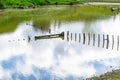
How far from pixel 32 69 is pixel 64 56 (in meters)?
7.88

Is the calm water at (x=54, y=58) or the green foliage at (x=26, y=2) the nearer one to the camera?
the calm water at (x=54, y=58)

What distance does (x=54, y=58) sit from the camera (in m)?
42.8

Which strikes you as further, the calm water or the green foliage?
the green foliage

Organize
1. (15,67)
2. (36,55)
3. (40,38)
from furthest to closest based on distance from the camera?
(40,38)
(36,55)
(15,67)

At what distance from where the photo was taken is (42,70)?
3694cm

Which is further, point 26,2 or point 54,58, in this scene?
point 26,2

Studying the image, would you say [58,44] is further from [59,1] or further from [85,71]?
[59,1]

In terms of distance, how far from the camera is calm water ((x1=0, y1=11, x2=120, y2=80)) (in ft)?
117

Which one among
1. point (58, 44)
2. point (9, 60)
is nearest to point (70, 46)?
point (58, 44)

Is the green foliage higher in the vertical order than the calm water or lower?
lower

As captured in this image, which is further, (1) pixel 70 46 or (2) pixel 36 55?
(1) pixel 70 46

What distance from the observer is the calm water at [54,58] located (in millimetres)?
35594

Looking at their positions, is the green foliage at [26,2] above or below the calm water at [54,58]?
below

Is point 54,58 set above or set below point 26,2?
above
